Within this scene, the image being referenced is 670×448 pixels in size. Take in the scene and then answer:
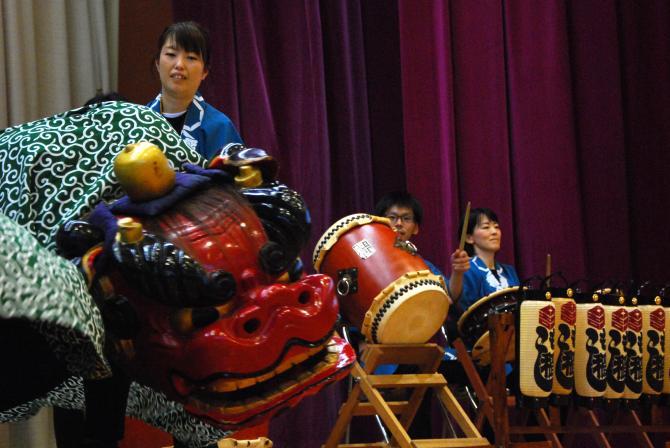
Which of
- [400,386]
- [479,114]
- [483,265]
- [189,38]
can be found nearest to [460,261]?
[483,265]

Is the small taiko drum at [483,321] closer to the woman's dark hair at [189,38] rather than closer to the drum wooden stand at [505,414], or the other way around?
the drum wooden stand at [505,414]

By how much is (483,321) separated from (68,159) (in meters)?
2.21

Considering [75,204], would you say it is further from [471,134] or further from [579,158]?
[579,158]

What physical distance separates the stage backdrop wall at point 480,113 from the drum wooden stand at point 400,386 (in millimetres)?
918

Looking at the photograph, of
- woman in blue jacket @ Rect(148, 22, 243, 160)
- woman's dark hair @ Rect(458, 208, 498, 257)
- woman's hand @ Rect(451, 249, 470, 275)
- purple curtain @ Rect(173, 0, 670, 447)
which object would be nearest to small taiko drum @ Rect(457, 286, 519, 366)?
woman's hand @ Rect(451, 249, 470, 275)

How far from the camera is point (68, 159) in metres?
1.07

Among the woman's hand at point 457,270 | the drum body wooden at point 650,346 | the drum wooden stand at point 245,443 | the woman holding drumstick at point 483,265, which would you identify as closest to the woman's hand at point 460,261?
the woman's hand at point 457,270

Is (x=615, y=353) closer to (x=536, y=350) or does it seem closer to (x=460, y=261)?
(x=536, y=350)

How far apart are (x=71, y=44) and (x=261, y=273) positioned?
7.56ft

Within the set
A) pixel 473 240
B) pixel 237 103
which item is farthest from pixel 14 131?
pixel 473 240

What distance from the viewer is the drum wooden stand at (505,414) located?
9.27 ft

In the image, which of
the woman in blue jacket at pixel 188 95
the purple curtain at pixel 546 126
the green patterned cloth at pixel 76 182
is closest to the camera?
the green patterned cloth at pixel 76 182

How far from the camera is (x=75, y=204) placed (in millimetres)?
1028

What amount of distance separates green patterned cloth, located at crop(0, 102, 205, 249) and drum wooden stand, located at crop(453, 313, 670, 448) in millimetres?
1882
